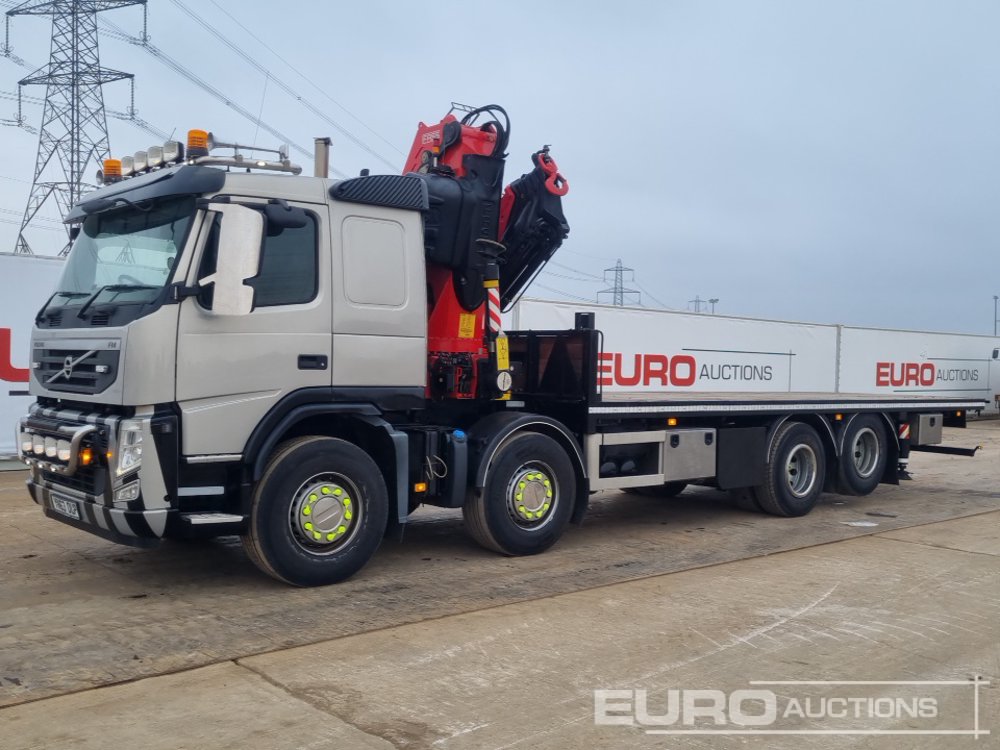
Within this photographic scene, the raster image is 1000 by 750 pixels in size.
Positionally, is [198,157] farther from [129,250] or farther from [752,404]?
[752,404]

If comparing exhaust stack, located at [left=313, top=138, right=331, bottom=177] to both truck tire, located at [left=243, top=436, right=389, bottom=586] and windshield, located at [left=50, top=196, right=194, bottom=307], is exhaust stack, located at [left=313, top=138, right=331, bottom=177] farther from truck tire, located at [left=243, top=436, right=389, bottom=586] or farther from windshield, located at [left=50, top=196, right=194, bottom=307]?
truck tire, located at [left=243, top=436, right=389, bottom=586]

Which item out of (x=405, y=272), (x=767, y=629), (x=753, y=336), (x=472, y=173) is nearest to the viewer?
(x=767, y=629)

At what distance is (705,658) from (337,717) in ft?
7.16

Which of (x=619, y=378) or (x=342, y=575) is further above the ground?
(x=619, y=378)

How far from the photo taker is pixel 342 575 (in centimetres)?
681

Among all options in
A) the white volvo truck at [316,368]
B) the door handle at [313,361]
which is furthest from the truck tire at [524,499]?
the door handle at [313,361]

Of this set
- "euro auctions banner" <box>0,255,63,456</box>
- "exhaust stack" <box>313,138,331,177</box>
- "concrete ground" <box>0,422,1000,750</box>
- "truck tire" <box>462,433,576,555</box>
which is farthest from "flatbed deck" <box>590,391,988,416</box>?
"euro auctions banner" <box>0,255,63,456</box>

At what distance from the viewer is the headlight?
19.4 feet

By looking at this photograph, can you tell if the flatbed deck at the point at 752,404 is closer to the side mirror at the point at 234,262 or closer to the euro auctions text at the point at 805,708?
the side mirror at the point at 234,262

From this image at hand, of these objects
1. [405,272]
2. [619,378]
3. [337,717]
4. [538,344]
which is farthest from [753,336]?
[337,717]

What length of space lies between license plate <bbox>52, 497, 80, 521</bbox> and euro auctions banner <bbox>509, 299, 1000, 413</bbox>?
8.23m

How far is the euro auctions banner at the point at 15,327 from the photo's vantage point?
42.5ft

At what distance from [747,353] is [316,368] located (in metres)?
14.6

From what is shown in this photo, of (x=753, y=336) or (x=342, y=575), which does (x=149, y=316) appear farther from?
(x=753, y=336)
